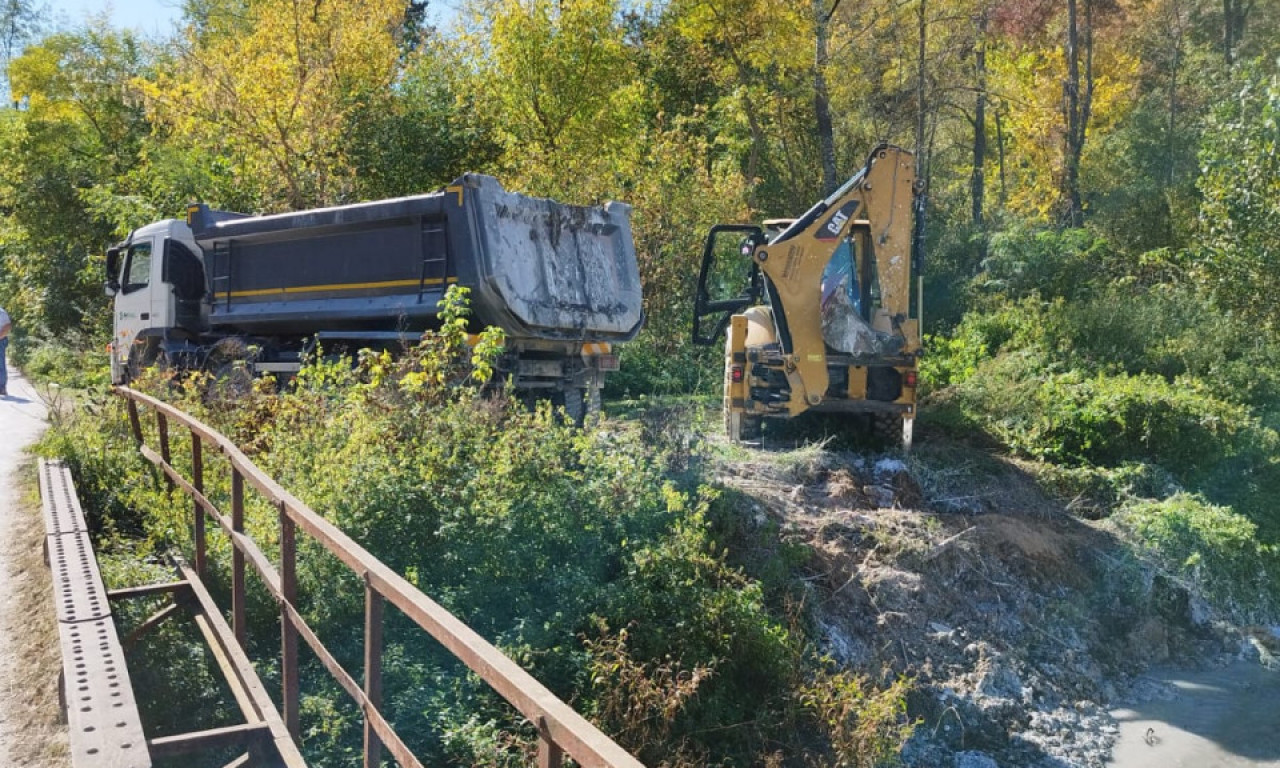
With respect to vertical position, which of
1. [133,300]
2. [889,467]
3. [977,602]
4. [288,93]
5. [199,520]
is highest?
[288,93]

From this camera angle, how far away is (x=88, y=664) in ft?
13.8

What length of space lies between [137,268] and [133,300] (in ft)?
1.44

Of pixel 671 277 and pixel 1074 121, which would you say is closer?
pixel 671 277

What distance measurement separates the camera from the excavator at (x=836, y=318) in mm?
10805

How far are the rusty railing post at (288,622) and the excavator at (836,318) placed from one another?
7285 millimetres

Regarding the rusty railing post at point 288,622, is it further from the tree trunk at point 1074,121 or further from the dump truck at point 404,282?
the tree trunk at point 1074,121

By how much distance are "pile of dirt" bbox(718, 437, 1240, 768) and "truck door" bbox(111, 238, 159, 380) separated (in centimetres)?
858

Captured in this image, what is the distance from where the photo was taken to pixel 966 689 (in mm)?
7367

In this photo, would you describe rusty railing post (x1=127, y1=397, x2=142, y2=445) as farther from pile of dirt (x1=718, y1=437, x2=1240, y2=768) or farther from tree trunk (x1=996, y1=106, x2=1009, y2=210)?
tree trunk (x1=996, y1=106, x2=1009, y2=210)

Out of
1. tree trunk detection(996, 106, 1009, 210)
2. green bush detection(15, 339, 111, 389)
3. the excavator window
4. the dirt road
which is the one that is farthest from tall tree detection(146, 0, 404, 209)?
tree trunk detection(996, 106, 1009, 210)

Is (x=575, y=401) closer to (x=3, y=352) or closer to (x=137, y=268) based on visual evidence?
(x=137, y=268)

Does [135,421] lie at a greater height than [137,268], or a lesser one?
lesser

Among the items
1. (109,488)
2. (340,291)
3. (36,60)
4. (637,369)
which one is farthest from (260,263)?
(36,60)

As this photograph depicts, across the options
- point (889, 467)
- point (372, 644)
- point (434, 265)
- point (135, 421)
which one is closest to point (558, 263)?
point (434, 265)
